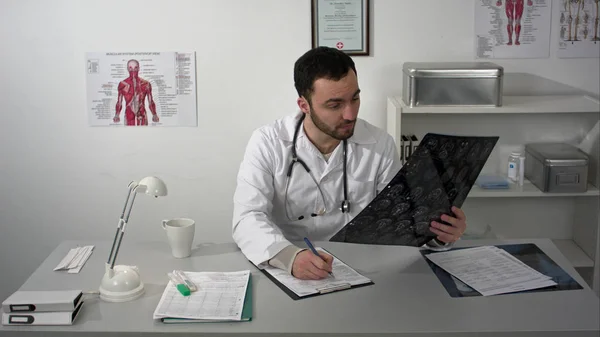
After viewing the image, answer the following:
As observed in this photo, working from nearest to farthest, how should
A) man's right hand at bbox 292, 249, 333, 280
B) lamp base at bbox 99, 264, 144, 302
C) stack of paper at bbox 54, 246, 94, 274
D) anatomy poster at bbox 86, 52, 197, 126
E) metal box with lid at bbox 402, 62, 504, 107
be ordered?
lamp base at bbox 99, 264, 144, 302 < man's right hand at bbox 292, 249, 333, 280 < stack of paper at bbox 54, 246, 94, 274 < metal box with lid at bbox 402, 62, 504, 107 < anatomy poster at bbox 86, 52, 197, 126

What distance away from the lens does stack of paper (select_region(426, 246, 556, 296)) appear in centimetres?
198

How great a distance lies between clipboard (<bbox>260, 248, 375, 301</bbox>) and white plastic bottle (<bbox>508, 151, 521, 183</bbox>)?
5.22ft

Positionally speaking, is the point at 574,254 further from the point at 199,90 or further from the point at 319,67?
the point at 199,90

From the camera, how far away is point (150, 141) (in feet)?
11.7

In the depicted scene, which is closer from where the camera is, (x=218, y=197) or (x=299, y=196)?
→ (x=299, y=196)

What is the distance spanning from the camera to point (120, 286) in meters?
1.90

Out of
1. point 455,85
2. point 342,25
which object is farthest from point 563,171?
point 342,25

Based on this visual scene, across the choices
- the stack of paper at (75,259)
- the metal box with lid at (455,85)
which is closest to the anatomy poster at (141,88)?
the metal box with lid at (455,85)

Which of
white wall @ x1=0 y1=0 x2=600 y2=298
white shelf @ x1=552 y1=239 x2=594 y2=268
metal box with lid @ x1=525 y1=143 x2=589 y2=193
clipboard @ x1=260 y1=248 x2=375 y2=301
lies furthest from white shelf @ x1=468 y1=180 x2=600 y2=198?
clipboard @ x1=260 y1=248 x2=375 y2=301

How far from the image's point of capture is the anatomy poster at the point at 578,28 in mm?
3389

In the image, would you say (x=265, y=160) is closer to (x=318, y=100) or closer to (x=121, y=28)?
(x=318, y=100)

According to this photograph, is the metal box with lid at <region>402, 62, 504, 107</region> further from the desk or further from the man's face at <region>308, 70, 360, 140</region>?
the desk

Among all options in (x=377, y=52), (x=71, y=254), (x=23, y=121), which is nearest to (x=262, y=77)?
(x=377, y=52)

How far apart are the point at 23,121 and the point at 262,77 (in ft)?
4.11
